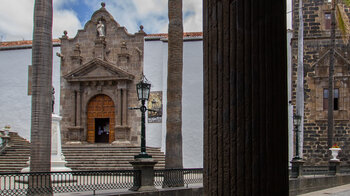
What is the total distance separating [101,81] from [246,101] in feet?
79.5

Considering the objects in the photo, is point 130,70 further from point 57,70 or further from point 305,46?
point 305,46

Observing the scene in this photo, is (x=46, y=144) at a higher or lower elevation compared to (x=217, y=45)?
lower

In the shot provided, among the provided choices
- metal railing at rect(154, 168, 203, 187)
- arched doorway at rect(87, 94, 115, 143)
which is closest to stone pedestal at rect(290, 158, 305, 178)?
metal railing at rect(154, 168, 203, 187)

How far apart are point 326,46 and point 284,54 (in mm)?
22827

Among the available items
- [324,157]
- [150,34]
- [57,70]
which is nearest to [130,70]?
[150,34]

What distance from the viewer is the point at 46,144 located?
9172 mm

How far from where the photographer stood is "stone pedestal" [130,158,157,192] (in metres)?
10.1

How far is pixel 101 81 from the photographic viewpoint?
82.3 ft

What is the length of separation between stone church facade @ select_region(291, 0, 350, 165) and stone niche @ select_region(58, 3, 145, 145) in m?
8.25

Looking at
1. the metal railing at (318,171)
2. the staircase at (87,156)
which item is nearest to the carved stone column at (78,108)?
the staircase at (87,156)

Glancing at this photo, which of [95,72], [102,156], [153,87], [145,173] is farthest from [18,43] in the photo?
[145,173]

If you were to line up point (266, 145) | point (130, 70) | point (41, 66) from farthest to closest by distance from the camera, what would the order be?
point (130, 70), point (41, 66), point (266, 145)

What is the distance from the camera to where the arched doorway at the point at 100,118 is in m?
25.1

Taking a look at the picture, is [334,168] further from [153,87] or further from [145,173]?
[145,173]
